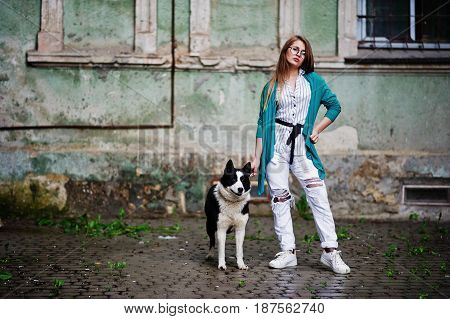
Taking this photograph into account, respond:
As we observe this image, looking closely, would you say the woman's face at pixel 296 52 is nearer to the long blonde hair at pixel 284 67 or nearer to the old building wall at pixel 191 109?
the long blonde hair at pixel 284 67

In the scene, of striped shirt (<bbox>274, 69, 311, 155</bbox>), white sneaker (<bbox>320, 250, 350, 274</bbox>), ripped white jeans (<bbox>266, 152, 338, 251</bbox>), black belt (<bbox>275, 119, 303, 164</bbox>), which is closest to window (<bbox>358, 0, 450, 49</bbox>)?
striped shirt (<bbox>274, 69, 311, 155</bbox>)

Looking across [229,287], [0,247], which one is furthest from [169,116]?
[229,287]

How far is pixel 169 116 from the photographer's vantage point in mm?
9477

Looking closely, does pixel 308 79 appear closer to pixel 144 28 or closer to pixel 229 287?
pixel 229 287

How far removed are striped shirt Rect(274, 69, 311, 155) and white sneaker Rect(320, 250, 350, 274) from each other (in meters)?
1.03

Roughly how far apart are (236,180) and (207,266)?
0.95 meters

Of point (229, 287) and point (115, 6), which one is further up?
point (115, 6)

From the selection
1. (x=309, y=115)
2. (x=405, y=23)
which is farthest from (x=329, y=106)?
(x=405, y=23)

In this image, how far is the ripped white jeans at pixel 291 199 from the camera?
5.88 meters

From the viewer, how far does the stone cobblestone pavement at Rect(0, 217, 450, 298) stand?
16.3ft

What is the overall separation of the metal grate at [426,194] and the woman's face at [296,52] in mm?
4470

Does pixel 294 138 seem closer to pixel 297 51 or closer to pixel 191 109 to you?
pixel 297 51

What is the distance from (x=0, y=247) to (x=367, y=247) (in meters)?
4.34

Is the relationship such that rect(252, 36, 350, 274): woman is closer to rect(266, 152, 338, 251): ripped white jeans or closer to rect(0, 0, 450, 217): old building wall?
rect(266, 152, 338, 251): ripped white jeans
